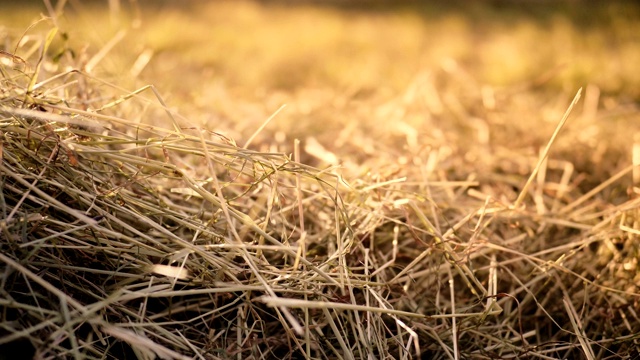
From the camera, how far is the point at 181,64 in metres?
2.86

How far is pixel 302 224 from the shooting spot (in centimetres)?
80

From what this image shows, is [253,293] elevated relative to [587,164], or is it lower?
elevated

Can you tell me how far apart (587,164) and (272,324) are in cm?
123

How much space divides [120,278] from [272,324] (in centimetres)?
24

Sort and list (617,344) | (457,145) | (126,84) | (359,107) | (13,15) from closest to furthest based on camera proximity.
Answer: (617,344) < (126,84) < (457,145) < (359,107) < (13,15)

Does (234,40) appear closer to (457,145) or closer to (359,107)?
(359,107)

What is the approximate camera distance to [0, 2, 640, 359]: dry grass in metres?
0.76

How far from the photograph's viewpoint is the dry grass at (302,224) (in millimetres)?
755

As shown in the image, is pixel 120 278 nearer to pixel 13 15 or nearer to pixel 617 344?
pixel 617 344

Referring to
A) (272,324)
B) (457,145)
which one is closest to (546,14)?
(457,145)


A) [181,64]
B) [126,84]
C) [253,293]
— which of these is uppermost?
[126,84]

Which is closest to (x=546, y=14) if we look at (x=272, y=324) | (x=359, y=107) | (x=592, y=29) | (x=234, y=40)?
(x=592, y=29)

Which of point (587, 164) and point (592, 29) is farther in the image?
point (592, 29)

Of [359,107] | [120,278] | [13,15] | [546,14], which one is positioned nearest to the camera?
[120,278]
